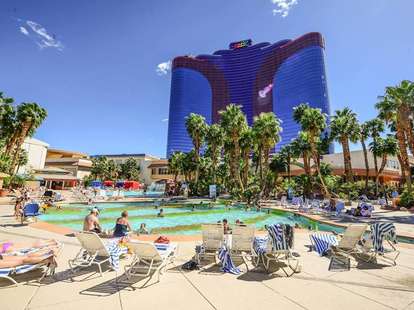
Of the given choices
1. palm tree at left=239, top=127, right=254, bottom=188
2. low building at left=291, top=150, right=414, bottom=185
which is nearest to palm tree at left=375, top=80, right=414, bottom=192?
palm tree at left=239, top=127, right=254, bottom=188

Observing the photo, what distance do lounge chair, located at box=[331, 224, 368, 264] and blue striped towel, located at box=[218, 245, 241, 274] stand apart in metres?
2.83

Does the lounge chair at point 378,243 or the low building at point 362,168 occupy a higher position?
the low building at point 362,168

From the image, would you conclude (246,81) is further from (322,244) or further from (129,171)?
(322,244)

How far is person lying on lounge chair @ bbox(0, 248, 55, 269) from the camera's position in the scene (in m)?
4.71

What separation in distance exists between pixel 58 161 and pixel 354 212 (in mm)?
78882

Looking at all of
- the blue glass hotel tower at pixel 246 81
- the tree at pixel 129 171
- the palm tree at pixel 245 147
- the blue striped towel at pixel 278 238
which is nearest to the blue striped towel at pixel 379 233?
the blue striped towel at pixel 278 238

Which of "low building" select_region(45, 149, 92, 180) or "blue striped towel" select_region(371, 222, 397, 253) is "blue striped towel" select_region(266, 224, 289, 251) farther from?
"low building" select_region(45, 149, 92, 180)

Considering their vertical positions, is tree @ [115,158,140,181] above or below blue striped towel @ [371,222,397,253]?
above

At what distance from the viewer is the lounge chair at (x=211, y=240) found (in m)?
6.31

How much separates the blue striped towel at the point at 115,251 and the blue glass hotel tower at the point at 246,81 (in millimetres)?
116037

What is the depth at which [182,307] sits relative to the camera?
3908 millimetres

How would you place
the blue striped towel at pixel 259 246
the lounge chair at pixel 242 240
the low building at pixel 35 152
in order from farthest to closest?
the low building at pixel 35 152 < the lounge chair at pixel 242 240 < the blue striped towel at pixel 259 246

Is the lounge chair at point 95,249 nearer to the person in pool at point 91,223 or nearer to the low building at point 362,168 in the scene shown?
the person in pool at point 91,223

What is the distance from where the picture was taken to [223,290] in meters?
4.59
